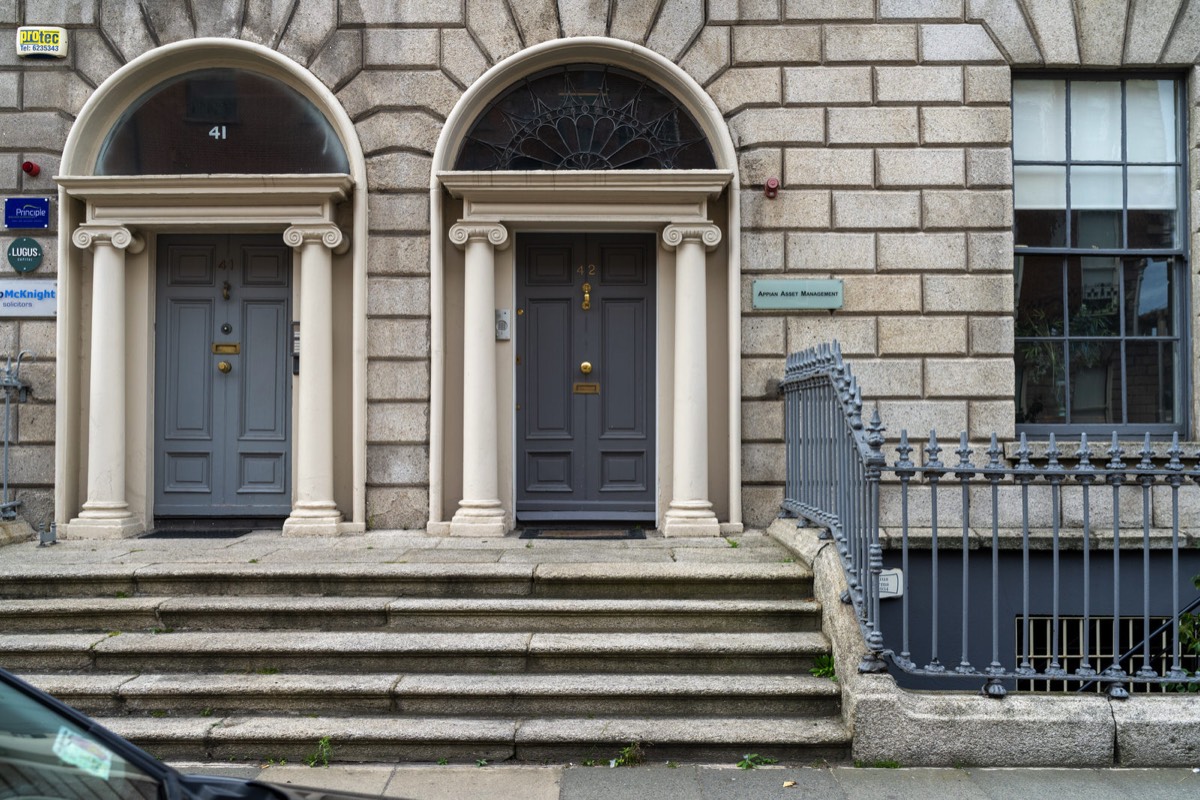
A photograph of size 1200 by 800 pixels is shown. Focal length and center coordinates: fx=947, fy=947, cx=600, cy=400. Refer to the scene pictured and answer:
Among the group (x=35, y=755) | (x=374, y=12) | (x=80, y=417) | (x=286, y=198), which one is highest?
(x=374, y=12)

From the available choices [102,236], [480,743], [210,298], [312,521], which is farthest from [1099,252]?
[102,236]

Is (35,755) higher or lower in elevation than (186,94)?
lower

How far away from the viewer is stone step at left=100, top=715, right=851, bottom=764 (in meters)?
5.06

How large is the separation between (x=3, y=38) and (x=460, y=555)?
20.2 feet

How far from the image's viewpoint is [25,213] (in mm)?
8242

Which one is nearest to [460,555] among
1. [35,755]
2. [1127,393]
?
[35,755]

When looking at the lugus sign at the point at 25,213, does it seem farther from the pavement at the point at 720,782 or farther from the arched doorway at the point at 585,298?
the pavement at the point at 720,782

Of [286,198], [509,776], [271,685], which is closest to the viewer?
[509,776]

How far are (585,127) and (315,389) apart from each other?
3257mm

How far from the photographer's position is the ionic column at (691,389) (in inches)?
314

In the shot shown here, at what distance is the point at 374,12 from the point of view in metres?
8.29

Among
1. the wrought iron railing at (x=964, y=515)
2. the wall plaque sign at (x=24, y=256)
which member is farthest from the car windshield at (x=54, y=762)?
the wall plaque sign at (x=24, y=256)

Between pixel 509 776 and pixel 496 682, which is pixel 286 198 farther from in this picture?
pixel 509 776

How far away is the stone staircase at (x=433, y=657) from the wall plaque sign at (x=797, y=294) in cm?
260
